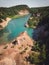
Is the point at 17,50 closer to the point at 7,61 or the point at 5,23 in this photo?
the point at 7,61

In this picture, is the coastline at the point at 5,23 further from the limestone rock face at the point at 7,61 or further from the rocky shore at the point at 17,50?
the limestone rock face at the point at 7,61

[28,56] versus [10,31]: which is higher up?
[10,31]

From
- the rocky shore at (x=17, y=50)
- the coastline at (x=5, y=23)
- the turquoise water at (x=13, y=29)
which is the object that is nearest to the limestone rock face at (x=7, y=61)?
the rocky shore at (x=17, y=50)

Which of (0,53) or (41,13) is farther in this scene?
(41,13)

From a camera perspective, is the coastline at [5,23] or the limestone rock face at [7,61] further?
the coastline at [5,23]

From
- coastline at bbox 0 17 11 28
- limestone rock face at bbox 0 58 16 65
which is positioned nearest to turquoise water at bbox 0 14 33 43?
coastline at bbox 0 17 11 28

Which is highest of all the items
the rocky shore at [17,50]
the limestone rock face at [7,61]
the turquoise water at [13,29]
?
the turquoise water at [13,29]

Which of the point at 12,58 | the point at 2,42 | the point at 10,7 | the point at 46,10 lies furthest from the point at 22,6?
the point at 12,58

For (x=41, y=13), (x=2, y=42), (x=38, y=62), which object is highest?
(x=41, y=13)

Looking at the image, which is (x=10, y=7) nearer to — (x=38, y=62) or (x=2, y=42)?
(x=2, y=42)
